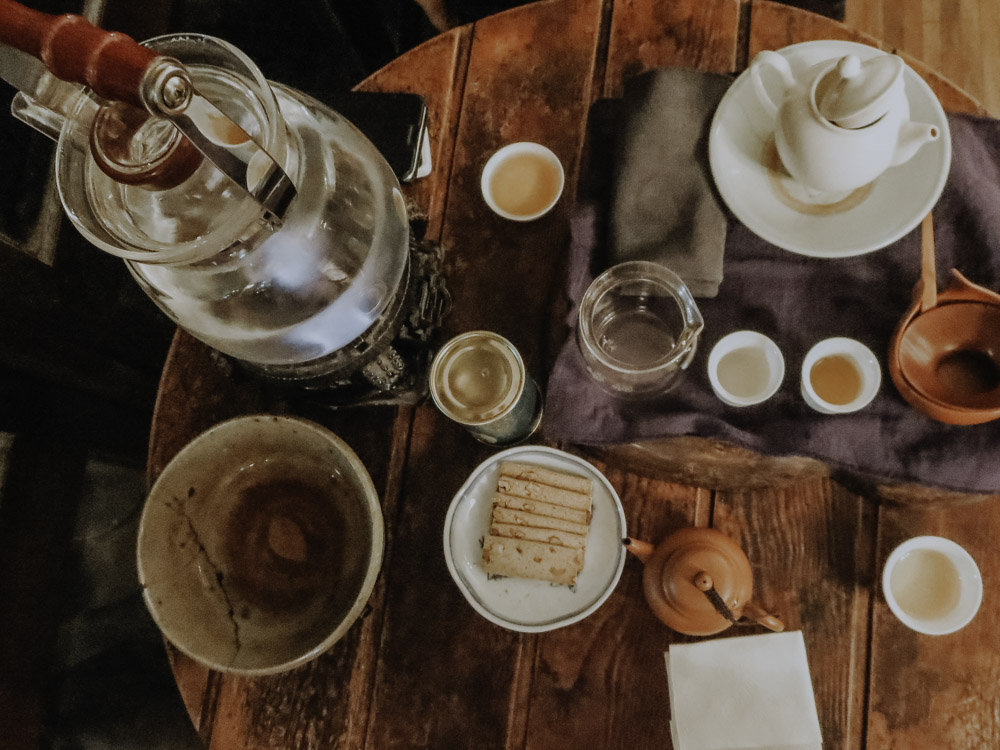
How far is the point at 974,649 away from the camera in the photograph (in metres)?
0.88

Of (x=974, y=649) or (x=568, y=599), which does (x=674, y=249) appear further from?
(x=974, y=649)

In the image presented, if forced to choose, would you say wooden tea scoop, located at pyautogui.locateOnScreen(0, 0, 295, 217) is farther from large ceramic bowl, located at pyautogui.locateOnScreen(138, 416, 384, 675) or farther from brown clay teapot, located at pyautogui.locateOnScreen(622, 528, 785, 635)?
brown clay teapot, located at pyautogui.locateOnScreen(622, 528, 785, 635)

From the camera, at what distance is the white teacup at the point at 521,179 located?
3.46 ft

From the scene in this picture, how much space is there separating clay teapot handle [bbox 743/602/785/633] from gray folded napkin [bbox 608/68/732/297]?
0.41 meters

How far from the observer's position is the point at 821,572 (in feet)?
3.01

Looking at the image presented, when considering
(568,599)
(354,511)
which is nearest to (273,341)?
(354,511)

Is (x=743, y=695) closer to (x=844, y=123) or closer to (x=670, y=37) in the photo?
(x=844, y=123)

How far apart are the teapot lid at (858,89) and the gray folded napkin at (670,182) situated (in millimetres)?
175

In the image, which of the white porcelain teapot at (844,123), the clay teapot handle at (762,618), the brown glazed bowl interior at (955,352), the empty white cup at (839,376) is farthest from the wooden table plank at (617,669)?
the white porcelain teapot at (844,123)

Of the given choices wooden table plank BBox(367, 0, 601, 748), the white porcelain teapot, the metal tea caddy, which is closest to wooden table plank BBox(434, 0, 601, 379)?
wooden table plank BBox(367, 0, 601, 748)

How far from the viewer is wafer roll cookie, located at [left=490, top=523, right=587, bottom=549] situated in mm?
920

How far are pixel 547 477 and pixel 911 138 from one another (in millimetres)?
606

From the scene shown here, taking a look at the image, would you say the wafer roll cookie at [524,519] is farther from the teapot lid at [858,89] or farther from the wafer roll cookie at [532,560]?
the teapot lid at [858,89]

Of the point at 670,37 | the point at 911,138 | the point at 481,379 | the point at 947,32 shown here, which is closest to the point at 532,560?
the point at 481,379
